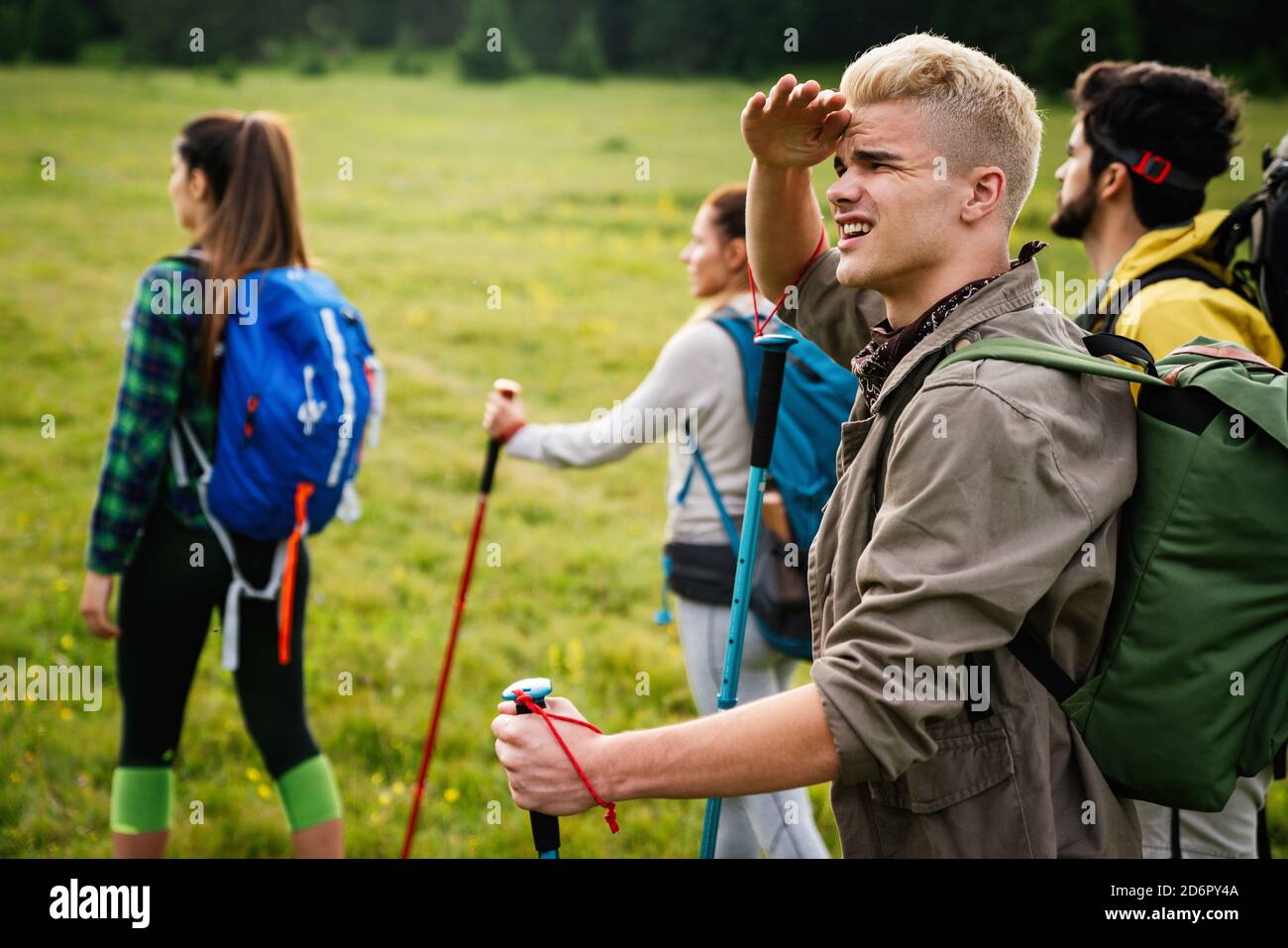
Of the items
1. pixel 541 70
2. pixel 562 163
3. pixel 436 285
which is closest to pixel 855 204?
pixel 436 285

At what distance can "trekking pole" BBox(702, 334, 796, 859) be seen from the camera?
3.21 metres

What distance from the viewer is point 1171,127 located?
4223 millimetres

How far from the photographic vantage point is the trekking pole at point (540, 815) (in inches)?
93.5

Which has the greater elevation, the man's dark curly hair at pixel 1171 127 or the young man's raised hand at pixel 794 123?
the man's dark curly hair at pixel 1171 127

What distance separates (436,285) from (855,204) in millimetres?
17205

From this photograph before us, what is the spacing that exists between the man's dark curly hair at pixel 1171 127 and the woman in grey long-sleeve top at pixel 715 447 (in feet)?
4.72

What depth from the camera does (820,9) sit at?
111 feet

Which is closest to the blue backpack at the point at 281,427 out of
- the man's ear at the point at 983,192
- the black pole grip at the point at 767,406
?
the black pole grip at the point at 767,406

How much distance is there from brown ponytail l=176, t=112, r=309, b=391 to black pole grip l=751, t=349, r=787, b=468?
7.92 ft

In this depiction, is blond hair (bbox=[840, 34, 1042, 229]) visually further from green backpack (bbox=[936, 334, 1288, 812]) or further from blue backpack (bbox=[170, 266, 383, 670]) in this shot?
blue backpack (bbox=[170, 266, 383, 670])

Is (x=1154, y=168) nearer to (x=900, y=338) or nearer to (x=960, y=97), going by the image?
(x=960, y=97)

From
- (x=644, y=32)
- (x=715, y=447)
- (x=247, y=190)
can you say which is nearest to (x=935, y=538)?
(x=715, y=447)

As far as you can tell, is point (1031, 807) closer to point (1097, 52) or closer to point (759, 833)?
point (759, 833)

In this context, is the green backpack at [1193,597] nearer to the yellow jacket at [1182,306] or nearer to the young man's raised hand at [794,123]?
the young man's raised hand at [794,123]
